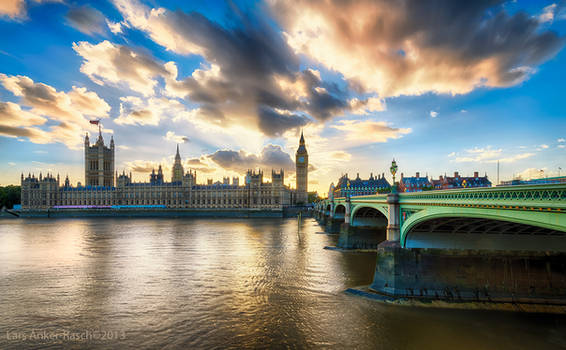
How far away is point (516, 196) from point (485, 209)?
1.69 meters

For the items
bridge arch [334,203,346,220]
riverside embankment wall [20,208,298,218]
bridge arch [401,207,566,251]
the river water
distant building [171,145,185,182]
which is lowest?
riverside embankment wall [20,208,298,218]

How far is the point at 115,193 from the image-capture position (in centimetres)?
13500

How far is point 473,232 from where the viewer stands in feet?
66.4

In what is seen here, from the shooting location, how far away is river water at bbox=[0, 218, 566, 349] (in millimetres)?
13930

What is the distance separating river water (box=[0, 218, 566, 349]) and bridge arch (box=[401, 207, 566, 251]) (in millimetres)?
3970

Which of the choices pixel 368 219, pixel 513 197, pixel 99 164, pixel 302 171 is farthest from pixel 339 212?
pixel 99 164

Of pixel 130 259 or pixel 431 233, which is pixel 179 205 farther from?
pixel 431 233

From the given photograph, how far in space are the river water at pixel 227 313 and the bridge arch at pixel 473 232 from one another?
397 cm

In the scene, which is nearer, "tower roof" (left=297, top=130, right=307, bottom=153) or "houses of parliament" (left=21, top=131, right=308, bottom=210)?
"houses of parliament" (left=21, top=131, right=308, bottom=210)

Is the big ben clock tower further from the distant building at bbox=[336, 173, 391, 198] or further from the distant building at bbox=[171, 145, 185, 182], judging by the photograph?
the distant building at bbox=[171, 145, 185, 182]

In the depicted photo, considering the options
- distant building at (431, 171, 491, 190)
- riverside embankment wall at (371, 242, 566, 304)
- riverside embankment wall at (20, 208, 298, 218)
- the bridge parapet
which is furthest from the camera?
riverside embankment wall at (20, 208, 298, 218)

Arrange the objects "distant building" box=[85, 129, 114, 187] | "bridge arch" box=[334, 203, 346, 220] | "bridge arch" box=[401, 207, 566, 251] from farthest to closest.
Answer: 1. "distant building" box=[85, 129, 114, 187]
2. "bridge arch" box=[334, 203, 346, 220]
3. "bridge arch" box=[401, 207, 566, 251]

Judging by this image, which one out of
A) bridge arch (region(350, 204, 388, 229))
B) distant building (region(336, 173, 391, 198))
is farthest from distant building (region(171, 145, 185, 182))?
bridge arch (region(350, 204, 388, 229))

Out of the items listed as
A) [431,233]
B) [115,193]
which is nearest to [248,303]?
[431,233]
